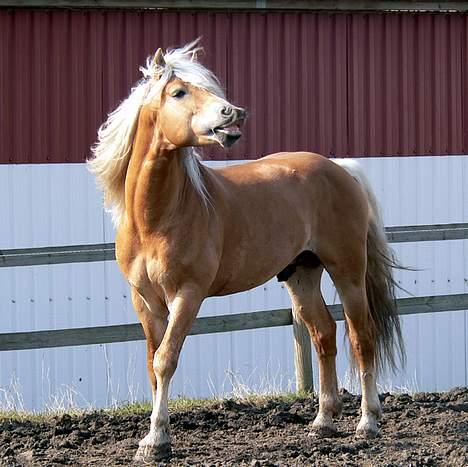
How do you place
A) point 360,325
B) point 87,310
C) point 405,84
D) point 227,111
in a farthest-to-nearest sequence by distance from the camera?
point 405,84, point 87,310, point 360,325, point 227,111

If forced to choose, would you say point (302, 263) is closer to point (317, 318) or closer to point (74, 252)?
point (317, 318)

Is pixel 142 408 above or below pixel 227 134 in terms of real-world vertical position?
below

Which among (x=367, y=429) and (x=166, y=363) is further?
(x=367, y=429)

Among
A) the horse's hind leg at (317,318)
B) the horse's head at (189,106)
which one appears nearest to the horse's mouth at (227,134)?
the horse's head at (189,106)

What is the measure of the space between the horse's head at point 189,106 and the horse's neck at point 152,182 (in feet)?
0.32

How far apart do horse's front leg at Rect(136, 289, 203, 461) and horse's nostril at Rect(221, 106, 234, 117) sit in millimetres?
969

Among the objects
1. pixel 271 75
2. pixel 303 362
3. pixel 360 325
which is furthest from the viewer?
pixel 271 75

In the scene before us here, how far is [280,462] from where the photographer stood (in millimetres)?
5438

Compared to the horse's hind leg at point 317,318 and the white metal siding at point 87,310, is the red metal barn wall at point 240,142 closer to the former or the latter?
the white metal siding at point 87,310

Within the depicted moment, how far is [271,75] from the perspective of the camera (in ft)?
34.7

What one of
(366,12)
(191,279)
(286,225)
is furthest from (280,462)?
(366,12)

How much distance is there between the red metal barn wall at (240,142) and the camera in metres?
10.1

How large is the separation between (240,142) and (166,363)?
5.30 meters

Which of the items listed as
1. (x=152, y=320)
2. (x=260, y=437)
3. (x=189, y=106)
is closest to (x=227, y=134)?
(x=189, y=106)
